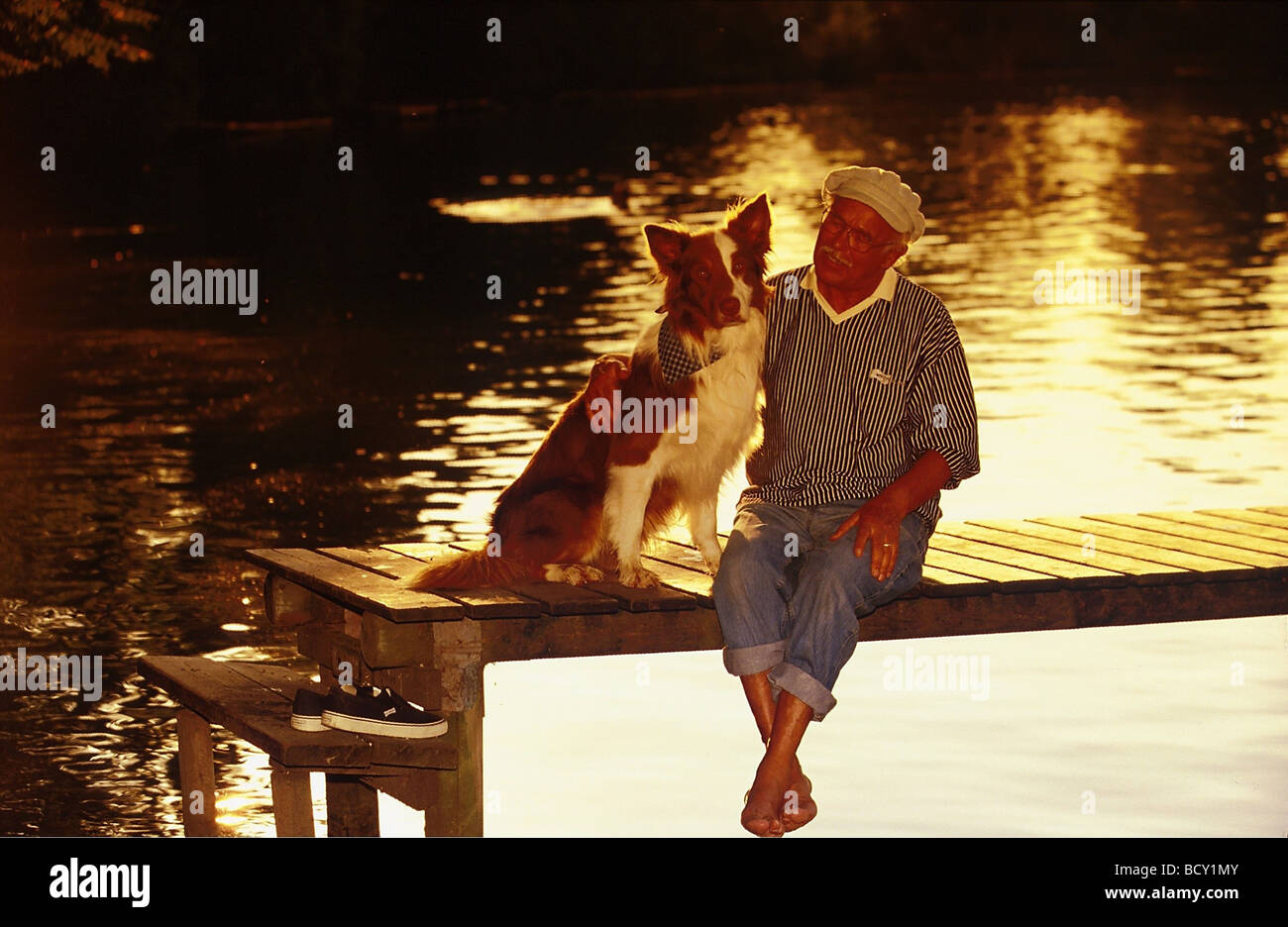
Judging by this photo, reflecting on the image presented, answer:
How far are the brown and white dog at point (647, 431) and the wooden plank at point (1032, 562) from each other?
90 cm

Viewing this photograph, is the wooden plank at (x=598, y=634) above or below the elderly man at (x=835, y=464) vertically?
below

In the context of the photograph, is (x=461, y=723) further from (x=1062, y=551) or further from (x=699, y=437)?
(x=1062, y=551)

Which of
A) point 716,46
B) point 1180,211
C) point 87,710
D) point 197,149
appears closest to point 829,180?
point 87,710

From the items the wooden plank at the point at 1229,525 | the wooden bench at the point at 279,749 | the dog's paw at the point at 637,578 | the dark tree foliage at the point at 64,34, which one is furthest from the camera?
the dark tree foliage at the point at 64,34

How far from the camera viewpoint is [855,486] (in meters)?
7.17

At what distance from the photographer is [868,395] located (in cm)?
715

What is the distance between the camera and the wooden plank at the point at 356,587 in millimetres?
6812

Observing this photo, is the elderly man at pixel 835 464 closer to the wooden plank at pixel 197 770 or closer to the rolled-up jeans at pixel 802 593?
the rolled-up jeans at pixel 802 593

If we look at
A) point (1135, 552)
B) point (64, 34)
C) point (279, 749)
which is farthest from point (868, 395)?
point (64, 34)

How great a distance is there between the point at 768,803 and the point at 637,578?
1.00 metres

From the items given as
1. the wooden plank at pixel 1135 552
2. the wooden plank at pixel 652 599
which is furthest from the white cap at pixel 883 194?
the wooden plank at pixel 1135 552

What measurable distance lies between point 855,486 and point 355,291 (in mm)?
17963

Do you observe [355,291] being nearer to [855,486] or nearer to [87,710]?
[87,710]

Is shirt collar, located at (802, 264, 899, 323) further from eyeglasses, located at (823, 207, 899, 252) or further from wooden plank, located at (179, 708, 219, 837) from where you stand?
wooden plank, located at (179, 708, 219, 837)
